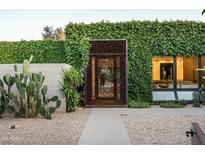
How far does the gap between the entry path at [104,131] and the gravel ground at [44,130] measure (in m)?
0.19

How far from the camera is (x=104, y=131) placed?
32.7 feet

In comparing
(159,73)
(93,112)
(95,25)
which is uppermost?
(95,25)

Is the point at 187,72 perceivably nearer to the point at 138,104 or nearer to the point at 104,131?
the point at 138,104

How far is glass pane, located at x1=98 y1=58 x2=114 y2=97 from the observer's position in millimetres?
16859

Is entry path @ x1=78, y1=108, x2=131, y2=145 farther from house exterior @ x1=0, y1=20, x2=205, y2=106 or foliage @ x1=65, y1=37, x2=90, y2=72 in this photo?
foliage @ x1=65, y1=37, x2=90, y2=72

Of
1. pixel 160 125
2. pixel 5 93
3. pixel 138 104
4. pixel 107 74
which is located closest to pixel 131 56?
pixel 107 74

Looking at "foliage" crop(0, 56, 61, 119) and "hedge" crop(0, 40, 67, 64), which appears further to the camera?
"hedge" crop(0, 40, 67, 64)

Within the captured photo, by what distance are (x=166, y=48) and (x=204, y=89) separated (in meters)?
2.32

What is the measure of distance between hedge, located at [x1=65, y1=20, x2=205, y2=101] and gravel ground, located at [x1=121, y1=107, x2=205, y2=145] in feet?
6.84

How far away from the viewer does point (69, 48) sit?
16969 millimetres

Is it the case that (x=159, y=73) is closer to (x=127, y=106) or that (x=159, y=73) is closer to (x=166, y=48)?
(x=166, y=48)

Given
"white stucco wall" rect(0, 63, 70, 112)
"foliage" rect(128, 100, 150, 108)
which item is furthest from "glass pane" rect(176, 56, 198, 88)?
"white stucco wall" rect(0, 63, 70, 112)

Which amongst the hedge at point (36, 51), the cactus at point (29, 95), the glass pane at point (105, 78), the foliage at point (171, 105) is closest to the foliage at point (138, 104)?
the foliage at point (171, 105)
